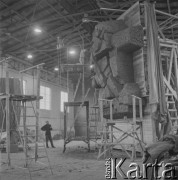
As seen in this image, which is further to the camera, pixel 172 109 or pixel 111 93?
pixel 111 93

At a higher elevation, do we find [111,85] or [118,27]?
[118,27]

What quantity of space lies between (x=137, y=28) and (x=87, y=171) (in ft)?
22.0

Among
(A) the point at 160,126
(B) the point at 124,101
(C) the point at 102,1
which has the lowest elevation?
(A) the point at 160,126

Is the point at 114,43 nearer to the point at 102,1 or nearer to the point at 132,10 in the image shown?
the point at 132,10

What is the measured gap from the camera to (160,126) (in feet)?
34.9

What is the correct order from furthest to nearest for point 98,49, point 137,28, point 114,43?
point 98,49
point 114,43
point 137,28

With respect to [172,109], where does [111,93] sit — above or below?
above

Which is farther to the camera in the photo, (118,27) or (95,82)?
(95,82)

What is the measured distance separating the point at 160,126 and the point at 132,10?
5941 millimetres

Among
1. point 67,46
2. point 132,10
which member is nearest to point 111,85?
point 132,10

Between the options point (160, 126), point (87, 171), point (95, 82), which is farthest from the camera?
point (95, 82)

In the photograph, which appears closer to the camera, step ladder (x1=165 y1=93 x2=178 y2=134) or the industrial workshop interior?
the industrial workshop interior

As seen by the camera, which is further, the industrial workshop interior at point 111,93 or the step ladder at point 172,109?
the step ladder at point 172,109

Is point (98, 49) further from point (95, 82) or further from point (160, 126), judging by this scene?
point (160, 126)
